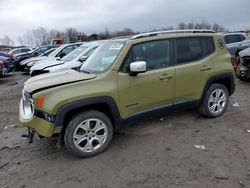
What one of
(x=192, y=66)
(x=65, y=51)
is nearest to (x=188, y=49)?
(x=192, y=66)

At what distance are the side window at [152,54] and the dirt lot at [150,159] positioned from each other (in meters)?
1.28

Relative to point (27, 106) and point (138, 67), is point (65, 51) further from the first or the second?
point (138, 67)

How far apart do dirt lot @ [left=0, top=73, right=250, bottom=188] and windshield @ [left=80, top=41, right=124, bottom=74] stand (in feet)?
4.29

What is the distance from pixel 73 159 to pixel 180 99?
7.33 ft

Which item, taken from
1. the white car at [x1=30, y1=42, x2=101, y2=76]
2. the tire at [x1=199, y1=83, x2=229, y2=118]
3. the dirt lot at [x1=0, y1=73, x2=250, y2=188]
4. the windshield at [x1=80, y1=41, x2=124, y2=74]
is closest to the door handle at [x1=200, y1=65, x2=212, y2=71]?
the tire at [x1=199, y1=83, x2=229, y2=118]

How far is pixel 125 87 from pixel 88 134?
94cm

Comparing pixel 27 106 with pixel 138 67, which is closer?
pixel 138 67

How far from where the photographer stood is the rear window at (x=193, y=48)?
200 inches

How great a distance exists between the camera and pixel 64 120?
159 inches

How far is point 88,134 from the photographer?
13.9 feet

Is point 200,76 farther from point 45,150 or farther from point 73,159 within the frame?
point 45,150

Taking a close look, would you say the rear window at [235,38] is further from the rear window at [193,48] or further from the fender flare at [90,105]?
the fender flare at [90,105]

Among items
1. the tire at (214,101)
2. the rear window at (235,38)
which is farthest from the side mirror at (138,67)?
the rear window at (235,38)

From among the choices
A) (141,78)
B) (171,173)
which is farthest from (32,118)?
(171,173)
